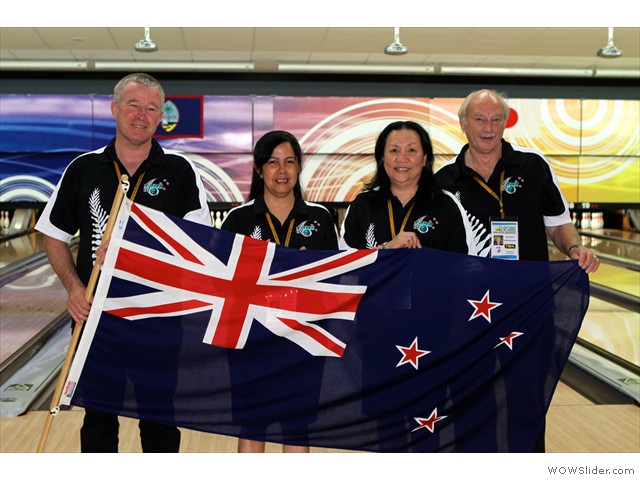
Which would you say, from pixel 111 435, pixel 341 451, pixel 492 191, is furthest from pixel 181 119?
pixel 111 435

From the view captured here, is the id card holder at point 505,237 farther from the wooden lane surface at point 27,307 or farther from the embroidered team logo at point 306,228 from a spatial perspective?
the wooden lane surface at point 27,307

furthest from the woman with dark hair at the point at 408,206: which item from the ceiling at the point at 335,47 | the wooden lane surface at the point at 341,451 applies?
the ceiling at the point at 335,47

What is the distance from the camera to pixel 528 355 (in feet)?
8.65

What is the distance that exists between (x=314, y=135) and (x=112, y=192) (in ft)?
21.8

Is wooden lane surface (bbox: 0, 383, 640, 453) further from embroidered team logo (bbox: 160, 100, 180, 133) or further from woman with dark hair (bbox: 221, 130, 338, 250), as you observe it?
embroidered team logo (bbox: 160, 100, 180, 133)

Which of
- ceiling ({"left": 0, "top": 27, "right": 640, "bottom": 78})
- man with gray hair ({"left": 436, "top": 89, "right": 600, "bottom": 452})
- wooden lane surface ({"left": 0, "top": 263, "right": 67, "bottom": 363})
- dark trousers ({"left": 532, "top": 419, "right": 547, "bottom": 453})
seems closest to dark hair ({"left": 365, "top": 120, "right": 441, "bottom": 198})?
man with gray hair ({"left": 436, "top": 89, "right": 600, "bottom": 452})

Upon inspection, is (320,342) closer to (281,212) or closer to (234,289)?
(234,289)

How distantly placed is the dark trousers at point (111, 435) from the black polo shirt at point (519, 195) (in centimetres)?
137

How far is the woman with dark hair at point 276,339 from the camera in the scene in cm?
253

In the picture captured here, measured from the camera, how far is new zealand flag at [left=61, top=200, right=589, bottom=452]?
97.5 inches

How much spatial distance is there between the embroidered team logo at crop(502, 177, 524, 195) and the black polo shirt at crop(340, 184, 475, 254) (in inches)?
10.5

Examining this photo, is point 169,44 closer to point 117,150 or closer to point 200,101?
point 200,101

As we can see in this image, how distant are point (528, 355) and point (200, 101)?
709 cm
